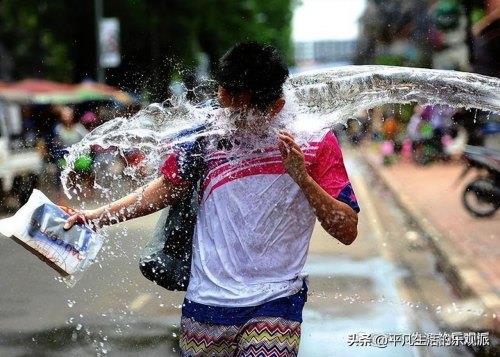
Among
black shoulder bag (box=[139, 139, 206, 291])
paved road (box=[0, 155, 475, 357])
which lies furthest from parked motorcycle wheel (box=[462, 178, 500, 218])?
black shoulder bag (box=[139, 139, 206, 291])

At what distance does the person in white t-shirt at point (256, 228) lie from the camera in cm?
271

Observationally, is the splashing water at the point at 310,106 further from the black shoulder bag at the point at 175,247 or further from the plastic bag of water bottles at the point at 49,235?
the plastic bag of water bottles at the point at 49,235

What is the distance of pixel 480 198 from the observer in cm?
1201

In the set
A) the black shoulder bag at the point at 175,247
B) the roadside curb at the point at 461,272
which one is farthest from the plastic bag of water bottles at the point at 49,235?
the roadside curb at the point at 461,272

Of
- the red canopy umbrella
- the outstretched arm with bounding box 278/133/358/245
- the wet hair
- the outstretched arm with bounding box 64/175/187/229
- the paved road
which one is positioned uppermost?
the wet hair

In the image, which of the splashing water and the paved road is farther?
the paved road

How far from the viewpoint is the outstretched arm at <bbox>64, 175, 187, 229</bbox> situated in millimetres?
2975

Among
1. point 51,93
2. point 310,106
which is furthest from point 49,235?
point 51,93

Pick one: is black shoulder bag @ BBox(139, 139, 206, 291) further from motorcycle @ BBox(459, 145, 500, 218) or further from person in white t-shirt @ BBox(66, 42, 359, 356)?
motorcycle @ BBox(459, 145, 500, 218)

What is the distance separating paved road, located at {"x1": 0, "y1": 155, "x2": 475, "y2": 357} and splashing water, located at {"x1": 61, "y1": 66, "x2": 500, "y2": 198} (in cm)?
200

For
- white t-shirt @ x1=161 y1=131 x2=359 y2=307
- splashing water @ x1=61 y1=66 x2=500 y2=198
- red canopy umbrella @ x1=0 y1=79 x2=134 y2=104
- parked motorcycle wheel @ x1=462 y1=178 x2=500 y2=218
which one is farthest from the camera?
red canopy umbrella @ x1=0 y1=79 x2=134 y2=104

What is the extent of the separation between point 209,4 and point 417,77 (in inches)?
1343

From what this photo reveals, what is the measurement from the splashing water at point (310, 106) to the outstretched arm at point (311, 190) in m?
0.18

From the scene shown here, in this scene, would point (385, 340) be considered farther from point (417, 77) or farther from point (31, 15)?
point (31, 15)
